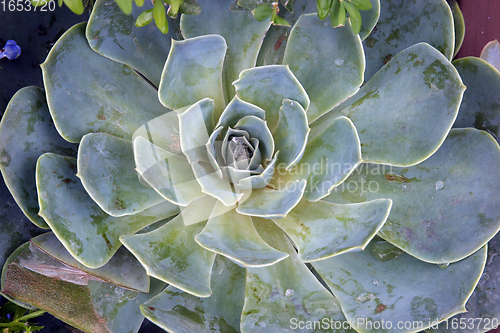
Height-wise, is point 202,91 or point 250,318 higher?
point 202,91

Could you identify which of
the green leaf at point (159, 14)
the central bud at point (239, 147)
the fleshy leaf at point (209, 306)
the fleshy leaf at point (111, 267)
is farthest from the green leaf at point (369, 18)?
the fleshy leaf at point (111, 267)

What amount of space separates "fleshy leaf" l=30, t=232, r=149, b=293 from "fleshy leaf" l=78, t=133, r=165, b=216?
0.63 feet

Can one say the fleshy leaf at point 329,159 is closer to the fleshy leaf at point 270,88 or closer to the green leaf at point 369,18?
the fleshy leaf at point 270,88

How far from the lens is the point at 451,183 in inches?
39.1

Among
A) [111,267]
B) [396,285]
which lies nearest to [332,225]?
[396,285]

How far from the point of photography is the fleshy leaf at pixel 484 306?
3.40ft

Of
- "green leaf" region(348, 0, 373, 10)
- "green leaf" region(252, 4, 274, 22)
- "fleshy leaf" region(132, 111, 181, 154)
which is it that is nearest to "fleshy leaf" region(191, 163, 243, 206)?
"fleshy leaf" region(132, 111, 181, 154)

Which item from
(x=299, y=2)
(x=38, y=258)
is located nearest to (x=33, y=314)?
(x=38, y=258)

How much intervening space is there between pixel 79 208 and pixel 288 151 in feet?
1.92

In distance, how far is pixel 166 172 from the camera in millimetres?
954

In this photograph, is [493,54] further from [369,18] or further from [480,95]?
[369,18]

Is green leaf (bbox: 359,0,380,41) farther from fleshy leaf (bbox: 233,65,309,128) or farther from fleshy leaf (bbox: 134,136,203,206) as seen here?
fleshy leaf (bbox: 134,136,203,206)

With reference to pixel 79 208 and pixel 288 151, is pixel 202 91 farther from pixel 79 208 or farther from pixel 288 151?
pixel 79 208

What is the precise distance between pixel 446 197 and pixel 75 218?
3.25 ft
